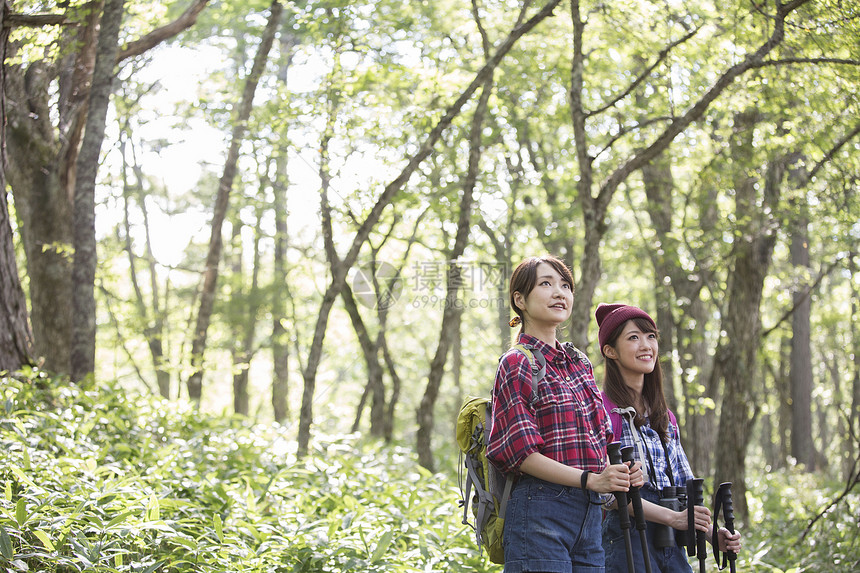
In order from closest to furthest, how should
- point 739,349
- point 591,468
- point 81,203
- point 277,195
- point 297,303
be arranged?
point 591,468 < point 81,203 < point 739,349 < point 277,195 < point 297,303

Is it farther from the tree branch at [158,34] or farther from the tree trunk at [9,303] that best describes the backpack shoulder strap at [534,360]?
the tree branch at [158,34]

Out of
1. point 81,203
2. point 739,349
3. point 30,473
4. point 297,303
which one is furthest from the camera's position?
point 297,303

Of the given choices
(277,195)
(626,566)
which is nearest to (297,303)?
(277,195)

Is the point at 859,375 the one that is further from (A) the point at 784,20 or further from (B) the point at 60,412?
(B) the point at 60,412

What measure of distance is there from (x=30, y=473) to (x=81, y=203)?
3.77 m

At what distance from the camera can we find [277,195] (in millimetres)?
15688

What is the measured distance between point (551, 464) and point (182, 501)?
271 centimetres

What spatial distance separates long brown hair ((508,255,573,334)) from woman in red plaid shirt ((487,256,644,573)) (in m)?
0.16

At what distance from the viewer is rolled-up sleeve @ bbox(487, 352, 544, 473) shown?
8.68 feet

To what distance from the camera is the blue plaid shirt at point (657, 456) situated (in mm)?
3234

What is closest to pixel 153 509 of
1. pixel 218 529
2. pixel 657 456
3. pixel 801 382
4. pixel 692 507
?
pixel 218 529

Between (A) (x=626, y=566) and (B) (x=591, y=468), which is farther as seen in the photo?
(A) (x=626, y=566)

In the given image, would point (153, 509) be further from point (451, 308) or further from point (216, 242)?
point (216, 242)

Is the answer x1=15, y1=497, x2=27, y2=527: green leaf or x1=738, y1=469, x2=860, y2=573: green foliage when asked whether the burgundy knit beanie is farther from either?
x1=15, y1=497, x2=27, y2=527: green leaf
